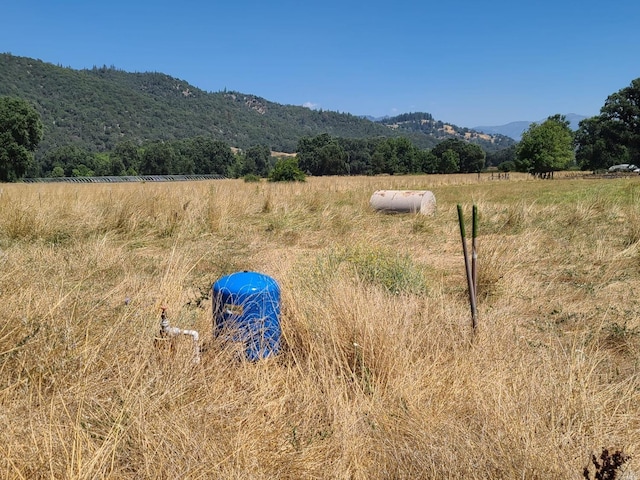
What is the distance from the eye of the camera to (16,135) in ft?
130

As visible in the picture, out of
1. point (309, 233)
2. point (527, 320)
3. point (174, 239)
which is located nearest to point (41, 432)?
point (527, 320)

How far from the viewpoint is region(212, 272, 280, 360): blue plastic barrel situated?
279 cm

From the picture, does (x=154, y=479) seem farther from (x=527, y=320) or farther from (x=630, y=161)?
(x=630, y=161)

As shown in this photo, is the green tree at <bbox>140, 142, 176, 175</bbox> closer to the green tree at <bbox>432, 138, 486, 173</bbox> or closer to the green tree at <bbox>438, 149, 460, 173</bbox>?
the green tree at <bbox>438, 149, 460, 173</bbox>

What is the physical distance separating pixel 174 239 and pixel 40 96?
6329 inches

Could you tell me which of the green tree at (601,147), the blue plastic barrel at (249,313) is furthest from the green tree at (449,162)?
the blue plastic barrel at (249,313)

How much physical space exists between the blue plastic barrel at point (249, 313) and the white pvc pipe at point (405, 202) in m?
8.37

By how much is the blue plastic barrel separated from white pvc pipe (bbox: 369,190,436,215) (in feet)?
27.5

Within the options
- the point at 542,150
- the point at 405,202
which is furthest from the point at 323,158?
the point at 405,202

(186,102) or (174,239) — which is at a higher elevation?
(186,102)

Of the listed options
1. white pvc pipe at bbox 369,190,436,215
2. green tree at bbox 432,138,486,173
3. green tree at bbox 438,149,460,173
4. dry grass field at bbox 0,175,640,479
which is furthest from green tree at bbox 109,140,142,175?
dry grass field at bbox 0,175,640,479

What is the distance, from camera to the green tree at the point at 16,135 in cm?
3872

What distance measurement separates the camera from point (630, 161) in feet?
186

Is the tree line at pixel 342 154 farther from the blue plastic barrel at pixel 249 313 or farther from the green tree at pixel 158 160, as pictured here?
the blue plastic barrel at pixel 249 313
